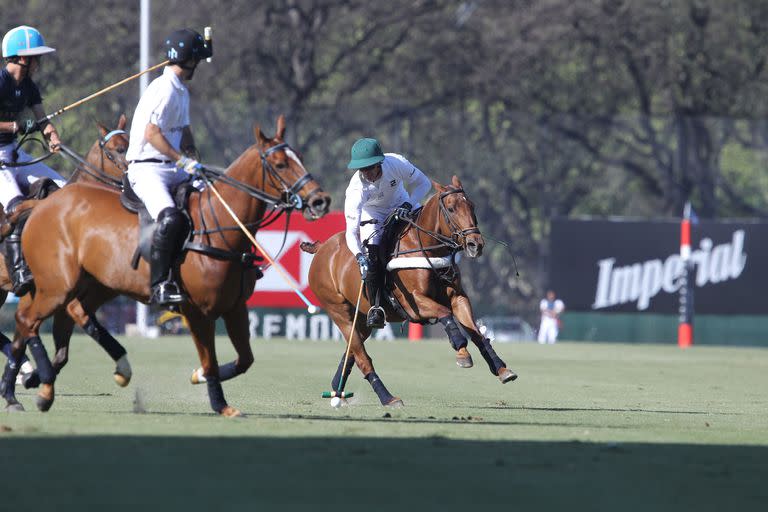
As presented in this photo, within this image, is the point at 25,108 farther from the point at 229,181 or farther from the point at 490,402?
the point at 490,402

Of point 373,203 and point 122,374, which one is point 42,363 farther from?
point 373,203

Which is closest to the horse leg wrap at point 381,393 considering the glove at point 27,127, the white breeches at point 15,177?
the white breeches at point 15,177

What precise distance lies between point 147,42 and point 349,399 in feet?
68.6

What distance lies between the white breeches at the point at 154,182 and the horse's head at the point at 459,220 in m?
3.46

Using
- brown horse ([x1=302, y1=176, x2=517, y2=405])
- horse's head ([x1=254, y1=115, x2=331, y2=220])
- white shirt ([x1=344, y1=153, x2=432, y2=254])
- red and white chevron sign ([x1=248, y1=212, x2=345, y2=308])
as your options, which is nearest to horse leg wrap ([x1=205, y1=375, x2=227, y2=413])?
horse's head ([x1=254, y1=115, x2=331, y2=220])

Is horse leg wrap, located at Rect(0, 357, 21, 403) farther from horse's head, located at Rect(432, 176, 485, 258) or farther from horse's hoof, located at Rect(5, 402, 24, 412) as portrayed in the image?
horse's head, located at Rect(432, 176, 485, 258)

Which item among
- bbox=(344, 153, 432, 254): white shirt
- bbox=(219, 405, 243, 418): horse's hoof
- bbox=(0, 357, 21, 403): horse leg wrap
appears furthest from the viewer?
bbox=(344, 153, 432, 254): white shirt

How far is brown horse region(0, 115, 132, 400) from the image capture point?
474 inches

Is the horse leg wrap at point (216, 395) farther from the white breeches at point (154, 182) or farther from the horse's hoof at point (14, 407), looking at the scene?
the horse's hoof at point (14, 407)

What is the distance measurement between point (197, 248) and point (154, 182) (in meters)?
0.66

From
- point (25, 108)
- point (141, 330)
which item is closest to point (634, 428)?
point (25, 108)

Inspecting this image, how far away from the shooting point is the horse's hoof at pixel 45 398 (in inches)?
453

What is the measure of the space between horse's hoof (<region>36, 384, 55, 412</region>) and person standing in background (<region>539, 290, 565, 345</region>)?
24803 mm

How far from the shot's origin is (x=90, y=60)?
146ft
